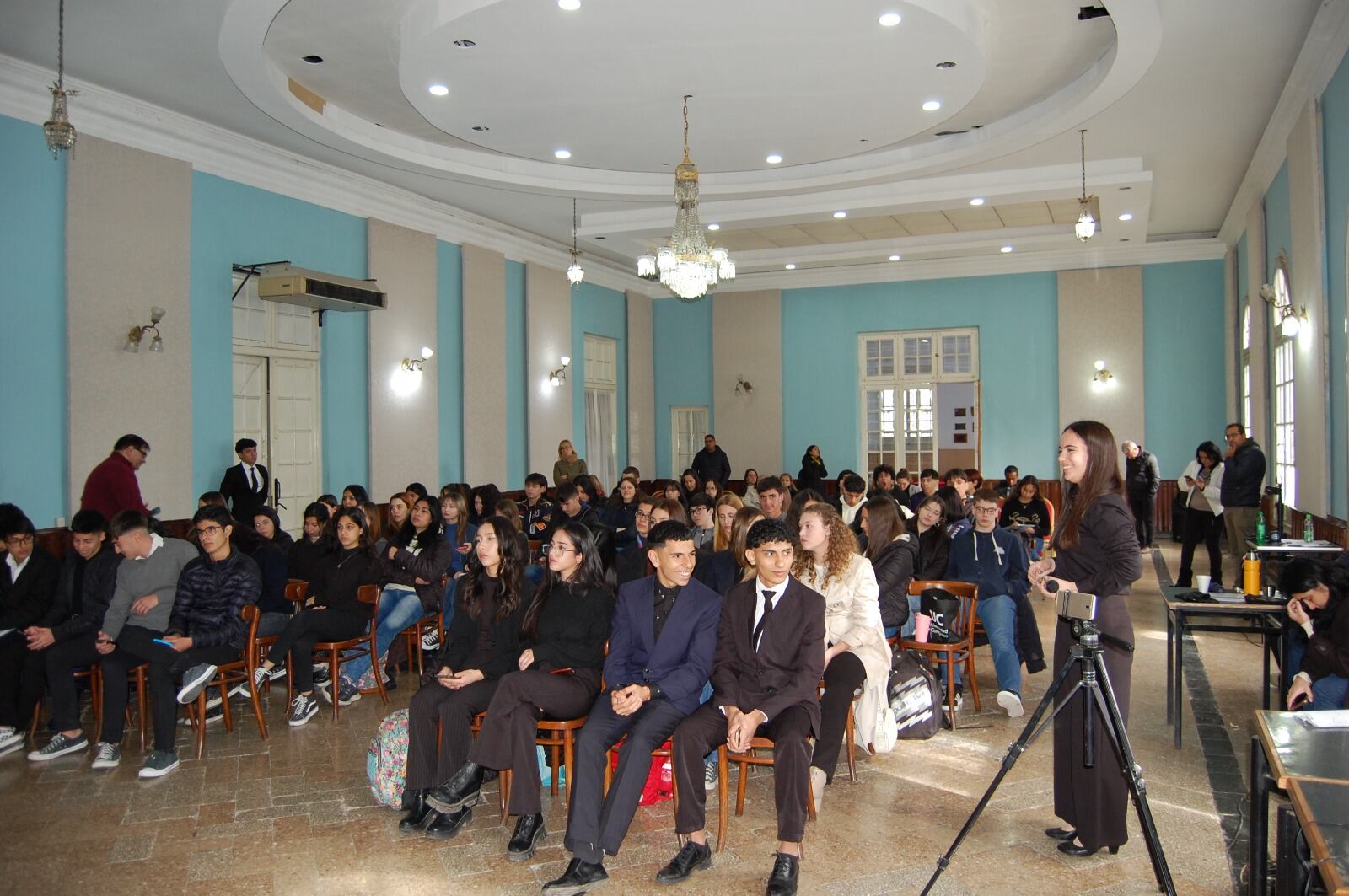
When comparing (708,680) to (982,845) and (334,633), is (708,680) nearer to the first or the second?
(982,845)

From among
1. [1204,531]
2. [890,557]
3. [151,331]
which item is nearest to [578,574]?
[890,557]

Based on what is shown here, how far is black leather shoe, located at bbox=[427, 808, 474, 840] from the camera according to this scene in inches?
158

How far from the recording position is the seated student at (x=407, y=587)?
20.4 ft

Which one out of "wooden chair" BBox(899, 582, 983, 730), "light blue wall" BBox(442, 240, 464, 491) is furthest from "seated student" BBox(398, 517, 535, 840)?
"light blue wall" BBox(442, 240, 464, 491)

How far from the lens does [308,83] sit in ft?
26.6

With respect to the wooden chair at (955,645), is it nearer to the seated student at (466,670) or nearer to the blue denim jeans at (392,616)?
the seated student at (466,670)

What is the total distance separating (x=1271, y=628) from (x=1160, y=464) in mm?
10620

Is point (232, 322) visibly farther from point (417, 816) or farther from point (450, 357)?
point (417, 816)

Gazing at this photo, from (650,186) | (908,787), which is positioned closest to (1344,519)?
(908,787)

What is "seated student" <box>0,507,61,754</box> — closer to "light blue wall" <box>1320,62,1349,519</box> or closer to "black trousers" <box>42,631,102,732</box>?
"black trousers" <box>42,631,102,732</box>

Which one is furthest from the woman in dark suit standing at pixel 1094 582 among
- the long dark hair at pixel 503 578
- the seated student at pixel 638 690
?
the long dark hair at pixel 503 578

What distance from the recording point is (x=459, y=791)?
163 inches

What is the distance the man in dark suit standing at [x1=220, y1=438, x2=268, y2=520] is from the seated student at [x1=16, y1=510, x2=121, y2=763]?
9.31 feet

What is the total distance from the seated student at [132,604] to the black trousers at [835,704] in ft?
10.6
